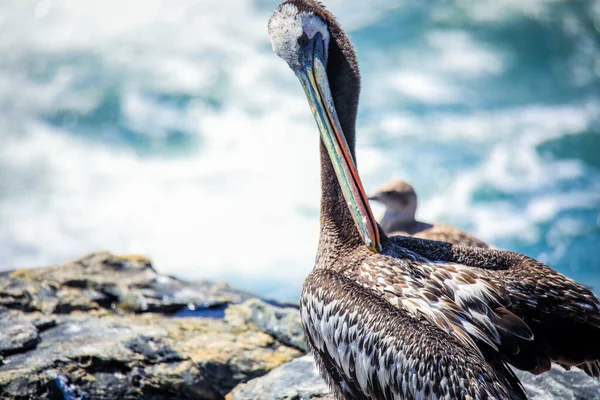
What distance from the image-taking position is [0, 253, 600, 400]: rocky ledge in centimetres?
454

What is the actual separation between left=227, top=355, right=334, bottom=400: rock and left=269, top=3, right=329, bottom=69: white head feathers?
8.32ft

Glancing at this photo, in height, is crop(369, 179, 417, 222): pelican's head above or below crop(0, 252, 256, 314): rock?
above

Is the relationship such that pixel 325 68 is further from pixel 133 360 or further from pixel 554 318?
pixel 133 360

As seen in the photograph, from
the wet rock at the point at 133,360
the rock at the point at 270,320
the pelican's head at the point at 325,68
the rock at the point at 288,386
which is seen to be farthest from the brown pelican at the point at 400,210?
the pelican's head at the point at 325,68

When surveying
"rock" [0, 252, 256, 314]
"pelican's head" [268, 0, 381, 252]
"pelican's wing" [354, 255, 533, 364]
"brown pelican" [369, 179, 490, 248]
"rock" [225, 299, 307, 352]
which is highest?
"pelican's head" [268, 0, 381, 252]

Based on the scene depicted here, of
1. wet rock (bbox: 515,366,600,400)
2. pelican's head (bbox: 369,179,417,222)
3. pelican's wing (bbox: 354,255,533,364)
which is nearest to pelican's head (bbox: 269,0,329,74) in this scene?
pelican's wing (bbox: 354,255,533,364)

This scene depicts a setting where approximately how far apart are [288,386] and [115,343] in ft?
5.53

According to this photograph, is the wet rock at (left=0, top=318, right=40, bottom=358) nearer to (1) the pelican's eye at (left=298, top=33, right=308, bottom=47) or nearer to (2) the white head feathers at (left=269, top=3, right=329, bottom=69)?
(2) the white head feathers at (left=269, top=3, right=329, bottom=69)

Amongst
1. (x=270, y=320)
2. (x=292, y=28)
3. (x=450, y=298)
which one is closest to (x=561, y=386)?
(x=450, y=298)

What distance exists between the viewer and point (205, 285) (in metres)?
7.11

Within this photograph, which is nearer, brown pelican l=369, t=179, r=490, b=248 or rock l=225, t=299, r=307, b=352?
rock l=225, t=299, r=307, b=352

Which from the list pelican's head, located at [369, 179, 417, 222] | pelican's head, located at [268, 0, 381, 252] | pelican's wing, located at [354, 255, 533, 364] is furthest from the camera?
pelican's head, located at [369, 179, 417, 222]

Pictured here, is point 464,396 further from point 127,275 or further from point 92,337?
point 127,275

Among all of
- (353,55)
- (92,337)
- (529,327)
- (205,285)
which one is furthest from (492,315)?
(205,285)
